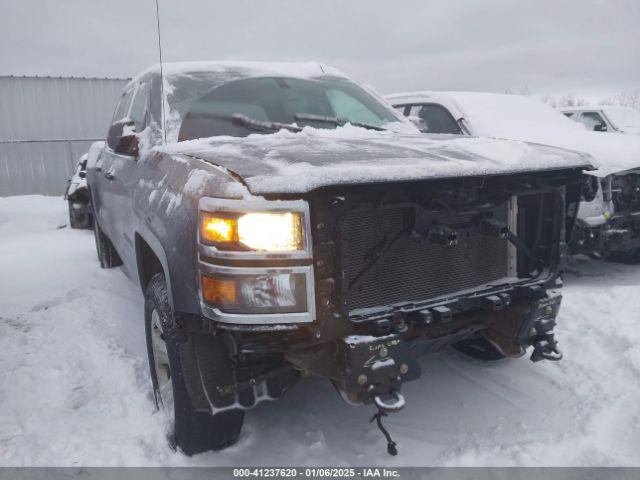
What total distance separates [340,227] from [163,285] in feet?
3.36

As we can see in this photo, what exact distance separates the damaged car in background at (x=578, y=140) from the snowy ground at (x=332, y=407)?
0.77m

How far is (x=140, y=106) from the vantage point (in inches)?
146

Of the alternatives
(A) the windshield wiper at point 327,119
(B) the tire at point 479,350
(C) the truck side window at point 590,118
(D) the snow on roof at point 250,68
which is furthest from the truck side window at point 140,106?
(C) the truck side window at point 590,118

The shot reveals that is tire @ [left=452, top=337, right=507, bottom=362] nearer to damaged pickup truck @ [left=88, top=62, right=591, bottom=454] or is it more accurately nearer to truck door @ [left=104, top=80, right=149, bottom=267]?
damaged pickup truck @ [left=88, top=62, right=591, bottom=454]

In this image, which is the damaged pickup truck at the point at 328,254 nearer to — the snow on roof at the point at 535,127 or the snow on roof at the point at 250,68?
the snow on roof at the point at 250,68

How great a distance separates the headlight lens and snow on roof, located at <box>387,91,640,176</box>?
12.6ft

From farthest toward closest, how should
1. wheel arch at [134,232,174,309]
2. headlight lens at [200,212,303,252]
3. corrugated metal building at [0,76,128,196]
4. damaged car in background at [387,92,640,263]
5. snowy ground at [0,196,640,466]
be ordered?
corrugated metal building at [0,76,128,196], damaged car in background at [387,92,640,263], wheel arch at [134,232,174,309], snowy ground at [0,196,640,466], headlight lens at [200,212,303,252]

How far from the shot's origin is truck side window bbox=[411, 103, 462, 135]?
623cm

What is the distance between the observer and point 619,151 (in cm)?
506

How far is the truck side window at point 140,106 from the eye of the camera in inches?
135

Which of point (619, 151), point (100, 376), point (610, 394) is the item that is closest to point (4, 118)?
point (100, 376)

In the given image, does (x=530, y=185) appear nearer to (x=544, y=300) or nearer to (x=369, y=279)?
(x=544, y=300)

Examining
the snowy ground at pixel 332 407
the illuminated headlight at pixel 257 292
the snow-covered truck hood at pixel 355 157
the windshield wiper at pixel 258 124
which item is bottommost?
the snowy ground at pixel 332 407

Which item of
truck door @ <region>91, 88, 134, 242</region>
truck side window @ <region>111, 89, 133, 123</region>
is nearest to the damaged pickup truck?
truck door @ <region>91, 88, 134, 242</region>
